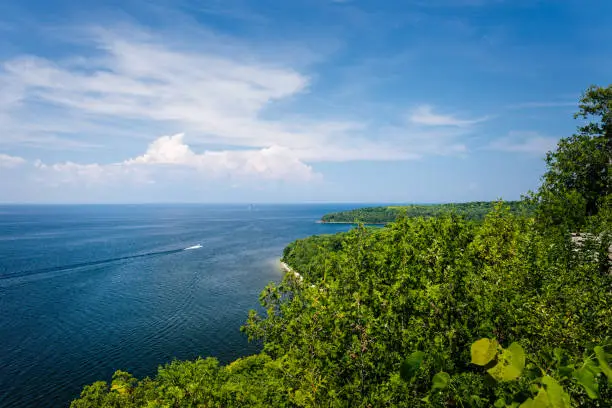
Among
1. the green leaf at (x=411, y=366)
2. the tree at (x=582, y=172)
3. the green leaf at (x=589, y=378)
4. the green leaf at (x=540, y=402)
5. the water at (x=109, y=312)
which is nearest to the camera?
the green leaf at (x=540, y=402)

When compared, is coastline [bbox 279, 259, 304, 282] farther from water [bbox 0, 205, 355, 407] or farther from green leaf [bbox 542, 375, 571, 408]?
green leaf [bbox 542, 375, 571, 408]

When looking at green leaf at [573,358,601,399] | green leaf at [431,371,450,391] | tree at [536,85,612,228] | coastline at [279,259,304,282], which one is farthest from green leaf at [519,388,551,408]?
tree at [536,85,612,228]

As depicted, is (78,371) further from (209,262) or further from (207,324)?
(209,262)

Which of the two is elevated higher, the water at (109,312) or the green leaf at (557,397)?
the green leaf at (557,397)

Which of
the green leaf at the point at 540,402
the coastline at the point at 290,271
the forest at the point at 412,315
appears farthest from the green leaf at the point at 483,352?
the coastline at the point at 290,271

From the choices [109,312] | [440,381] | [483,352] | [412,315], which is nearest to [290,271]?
[412,315]

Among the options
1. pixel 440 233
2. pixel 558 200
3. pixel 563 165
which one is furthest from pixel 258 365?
pixel 563 165

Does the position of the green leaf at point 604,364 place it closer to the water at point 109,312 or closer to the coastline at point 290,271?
the coastline at point 290,271
